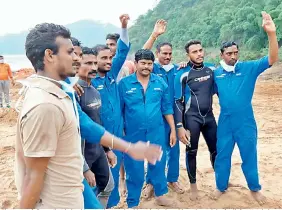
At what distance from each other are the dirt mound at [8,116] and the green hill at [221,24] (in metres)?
13.1

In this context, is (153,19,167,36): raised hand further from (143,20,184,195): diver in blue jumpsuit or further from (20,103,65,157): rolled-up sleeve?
(20,103,65,157): rolled-up sleeve

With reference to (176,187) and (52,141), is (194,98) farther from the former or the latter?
(52,141)

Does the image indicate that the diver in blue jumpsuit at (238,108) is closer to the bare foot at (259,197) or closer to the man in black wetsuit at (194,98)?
Result: the bare foot at (259,197)

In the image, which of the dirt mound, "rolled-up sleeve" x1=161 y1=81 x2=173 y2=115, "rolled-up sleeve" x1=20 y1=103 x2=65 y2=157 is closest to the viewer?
"rolled-up sleeve" x1=20 y1=103 x2=65 y2=157

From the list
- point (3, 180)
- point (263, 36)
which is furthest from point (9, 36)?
point (3, 180)

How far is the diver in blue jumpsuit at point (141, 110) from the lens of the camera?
4234 millimetres

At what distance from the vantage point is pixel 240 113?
173 inches

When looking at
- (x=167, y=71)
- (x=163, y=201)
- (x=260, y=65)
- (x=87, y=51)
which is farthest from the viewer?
(x=167, y=71)

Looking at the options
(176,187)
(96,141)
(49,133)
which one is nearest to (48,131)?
(49,133)

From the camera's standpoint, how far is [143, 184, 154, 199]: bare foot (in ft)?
15.9

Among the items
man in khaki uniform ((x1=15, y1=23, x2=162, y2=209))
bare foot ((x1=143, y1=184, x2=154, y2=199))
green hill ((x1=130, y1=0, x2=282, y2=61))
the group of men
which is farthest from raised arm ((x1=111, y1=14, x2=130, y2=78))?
green hill ((x1=130, y1=0, x2=282, y2=61))

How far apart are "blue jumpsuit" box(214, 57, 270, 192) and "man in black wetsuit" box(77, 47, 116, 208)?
153 centimetres

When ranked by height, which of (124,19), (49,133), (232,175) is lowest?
(232,175)

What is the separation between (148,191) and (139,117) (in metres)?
1.19
